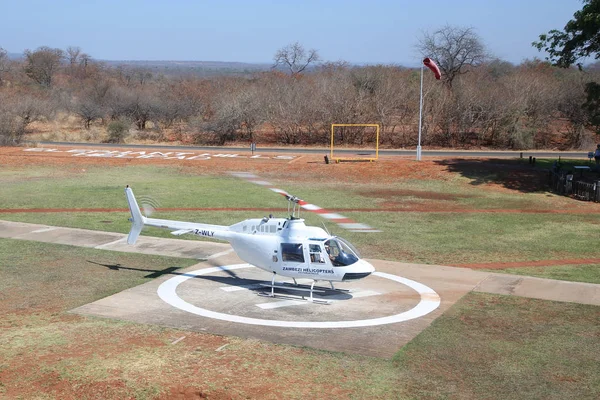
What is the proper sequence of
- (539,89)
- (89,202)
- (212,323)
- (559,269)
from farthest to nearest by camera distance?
(539,89) → (89,202) → (559,269) → (212,323)

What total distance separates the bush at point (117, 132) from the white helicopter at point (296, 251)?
177 feet

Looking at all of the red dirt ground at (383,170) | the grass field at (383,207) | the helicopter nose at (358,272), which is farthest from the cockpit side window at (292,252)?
the red dirt ground at (383,170)

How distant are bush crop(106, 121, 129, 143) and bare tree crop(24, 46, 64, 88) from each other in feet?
187

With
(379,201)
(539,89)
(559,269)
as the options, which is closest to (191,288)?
(559,269)

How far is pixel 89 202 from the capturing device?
111 ft

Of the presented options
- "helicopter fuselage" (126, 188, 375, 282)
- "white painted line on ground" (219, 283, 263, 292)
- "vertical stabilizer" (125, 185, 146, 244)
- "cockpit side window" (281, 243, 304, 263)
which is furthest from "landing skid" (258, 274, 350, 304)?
"vertical stabilizer" (125, 185, 146, 244)

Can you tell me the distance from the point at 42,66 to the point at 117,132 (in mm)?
66822

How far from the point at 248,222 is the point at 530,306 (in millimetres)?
8644

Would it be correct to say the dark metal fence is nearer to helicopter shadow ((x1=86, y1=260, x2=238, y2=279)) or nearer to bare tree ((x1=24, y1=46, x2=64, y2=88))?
helicopter shadow ((x1=86, y1=260, x2=238, y2=279))

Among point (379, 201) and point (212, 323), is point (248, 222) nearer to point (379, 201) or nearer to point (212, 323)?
point (212, 323)

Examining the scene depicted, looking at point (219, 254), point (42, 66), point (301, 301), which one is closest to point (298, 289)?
point (301, 301)

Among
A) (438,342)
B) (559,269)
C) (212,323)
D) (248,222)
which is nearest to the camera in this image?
(438,342)

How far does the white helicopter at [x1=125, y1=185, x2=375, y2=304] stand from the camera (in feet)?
57.7

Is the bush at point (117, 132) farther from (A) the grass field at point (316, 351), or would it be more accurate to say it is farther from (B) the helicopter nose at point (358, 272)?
(B) the helicopter nose at point (358, 272)
